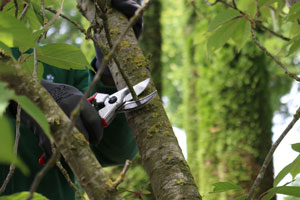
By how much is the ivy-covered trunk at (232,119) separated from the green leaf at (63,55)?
262 cm

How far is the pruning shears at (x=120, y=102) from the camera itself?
2.61 ft

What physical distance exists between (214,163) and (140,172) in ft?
4.45

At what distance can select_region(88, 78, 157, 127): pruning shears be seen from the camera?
2.61 ft

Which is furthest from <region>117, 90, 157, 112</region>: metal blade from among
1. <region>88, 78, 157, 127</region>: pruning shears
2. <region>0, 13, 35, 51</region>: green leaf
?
A: <region>0, 13, 35, 51</region>: green leaf

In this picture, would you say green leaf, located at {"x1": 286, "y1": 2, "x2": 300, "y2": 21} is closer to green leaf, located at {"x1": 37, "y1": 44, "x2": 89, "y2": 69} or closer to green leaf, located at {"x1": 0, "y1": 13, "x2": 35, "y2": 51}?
green leaf, located at {"x1": 37, "y1": 44, "x2": 89, "y2": 69}

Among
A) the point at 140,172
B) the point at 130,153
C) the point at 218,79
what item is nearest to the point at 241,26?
the point at 130,153

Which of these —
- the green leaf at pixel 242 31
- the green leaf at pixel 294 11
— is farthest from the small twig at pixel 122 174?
the green leaf at pixel 242 31

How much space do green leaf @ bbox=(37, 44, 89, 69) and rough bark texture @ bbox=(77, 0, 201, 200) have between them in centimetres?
6

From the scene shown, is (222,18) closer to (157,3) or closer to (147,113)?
(147,113)

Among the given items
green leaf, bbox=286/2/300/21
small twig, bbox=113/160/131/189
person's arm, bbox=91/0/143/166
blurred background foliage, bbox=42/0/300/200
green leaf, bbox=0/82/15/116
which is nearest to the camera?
green leaf, bbox=0/82/15/116

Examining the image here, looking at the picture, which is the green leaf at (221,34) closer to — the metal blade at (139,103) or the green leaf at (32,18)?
the metal blade at (139,103)

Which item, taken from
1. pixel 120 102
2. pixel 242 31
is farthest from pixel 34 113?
pixel 242 31

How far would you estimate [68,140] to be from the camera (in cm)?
48

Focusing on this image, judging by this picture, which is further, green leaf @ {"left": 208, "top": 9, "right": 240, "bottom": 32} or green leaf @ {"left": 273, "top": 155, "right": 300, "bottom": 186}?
green leaf @ {"left": 208, "top": 9, "right": 240, "bottom": 32}
